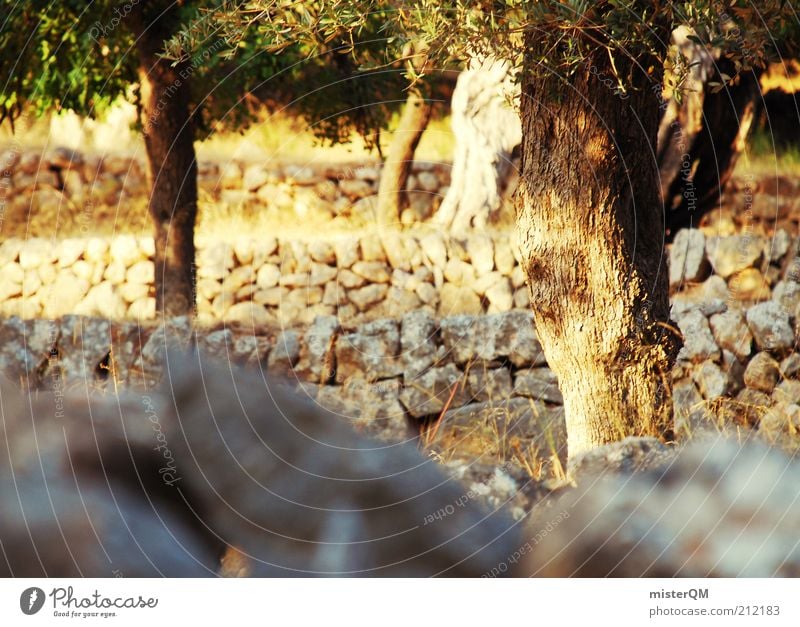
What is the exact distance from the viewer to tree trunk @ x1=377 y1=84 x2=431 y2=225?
6914 millimetres

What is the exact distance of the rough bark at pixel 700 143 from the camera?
6.89 m

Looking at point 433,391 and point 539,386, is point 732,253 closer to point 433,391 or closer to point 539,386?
point 539,386

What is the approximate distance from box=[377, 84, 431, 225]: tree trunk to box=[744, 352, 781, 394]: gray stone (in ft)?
9.51

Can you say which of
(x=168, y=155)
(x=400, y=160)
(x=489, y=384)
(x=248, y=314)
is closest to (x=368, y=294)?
(x=248, y=314)

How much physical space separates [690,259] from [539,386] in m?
2.08

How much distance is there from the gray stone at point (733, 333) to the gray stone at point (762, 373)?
91 mm

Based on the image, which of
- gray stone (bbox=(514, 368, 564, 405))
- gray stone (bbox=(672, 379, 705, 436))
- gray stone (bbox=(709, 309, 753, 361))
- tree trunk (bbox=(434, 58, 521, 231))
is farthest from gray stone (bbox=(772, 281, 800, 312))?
tree trunk (bbox=(434, 58, 521, 231))

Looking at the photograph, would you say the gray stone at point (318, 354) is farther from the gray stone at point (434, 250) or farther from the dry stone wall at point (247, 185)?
the dry stone wall at point (247, 185)

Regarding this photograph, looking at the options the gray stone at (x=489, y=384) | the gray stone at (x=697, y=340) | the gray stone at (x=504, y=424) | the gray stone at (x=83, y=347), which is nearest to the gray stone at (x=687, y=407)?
the gray stone at (x=697, y=340)

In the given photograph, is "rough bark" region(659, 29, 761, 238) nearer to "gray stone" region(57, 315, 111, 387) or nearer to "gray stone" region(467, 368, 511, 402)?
"gray stone" region(467, 368, 511, 402)

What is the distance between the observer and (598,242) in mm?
3707

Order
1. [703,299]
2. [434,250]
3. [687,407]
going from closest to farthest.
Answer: [687,407], [703,299], [434,250]

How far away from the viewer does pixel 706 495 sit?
3648 millimetres

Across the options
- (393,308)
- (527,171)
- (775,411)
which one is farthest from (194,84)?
(775,411)
